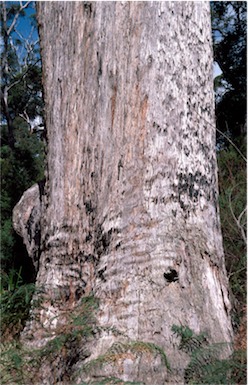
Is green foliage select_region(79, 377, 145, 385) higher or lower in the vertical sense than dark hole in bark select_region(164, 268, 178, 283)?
lower

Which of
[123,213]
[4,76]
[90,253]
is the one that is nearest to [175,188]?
[123,213]

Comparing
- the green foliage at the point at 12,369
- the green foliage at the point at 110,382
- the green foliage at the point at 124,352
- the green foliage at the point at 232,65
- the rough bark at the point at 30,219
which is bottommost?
the green foliage at the point at 12,369

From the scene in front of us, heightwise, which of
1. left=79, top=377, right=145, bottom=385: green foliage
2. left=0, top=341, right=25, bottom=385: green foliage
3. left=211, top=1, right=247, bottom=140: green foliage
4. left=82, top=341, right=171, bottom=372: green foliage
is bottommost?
left=0, top=341, right=25, bottom=385: green foliage

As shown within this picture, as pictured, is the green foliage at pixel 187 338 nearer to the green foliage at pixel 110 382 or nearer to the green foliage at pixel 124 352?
the green foliage at pixel 124 352

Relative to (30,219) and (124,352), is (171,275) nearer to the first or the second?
(124,352)

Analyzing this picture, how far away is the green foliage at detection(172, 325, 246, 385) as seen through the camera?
1.94 meters

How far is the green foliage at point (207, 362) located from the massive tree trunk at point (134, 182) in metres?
0.05

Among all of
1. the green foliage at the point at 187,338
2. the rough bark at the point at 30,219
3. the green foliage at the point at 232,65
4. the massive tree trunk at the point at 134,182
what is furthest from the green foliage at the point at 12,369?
the green foliage at the point at 232,65

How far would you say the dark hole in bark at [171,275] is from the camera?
91.0 inches

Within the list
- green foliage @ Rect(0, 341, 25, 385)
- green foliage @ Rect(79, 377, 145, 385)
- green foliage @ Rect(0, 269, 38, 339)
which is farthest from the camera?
green foliage @ Rect(0, 269, 38, 339)

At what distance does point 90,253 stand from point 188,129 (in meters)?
0.80

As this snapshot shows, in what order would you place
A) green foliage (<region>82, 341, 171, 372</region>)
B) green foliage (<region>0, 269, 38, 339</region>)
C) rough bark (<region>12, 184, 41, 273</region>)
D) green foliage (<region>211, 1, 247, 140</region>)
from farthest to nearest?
1. green foliage (<region>211, 1, 247, 140</region>)
2. rough bark (<region>12, 184, 41, 273</region>)
3. green foliage (<region>0, 269, 38, 339</region>)
4. green foliage (<region>82, 341, 171, 372</region>)

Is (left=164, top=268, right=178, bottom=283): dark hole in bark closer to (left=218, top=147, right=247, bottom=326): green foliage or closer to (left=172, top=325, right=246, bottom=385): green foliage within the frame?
(left=172, top=325, right=246, bottom=385): green foliage

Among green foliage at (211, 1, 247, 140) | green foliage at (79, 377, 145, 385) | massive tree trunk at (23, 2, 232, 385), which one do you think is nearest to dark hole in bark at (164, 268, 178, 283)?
massive tree trunk at (23, 2, 232, 385)
